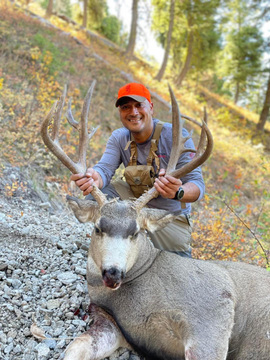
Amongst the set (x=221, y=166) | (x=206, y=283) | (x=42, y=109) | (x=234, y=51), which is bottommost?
(x=221, y=166)

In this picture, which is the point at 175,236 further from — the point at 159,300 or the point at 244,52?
the point at 244,52

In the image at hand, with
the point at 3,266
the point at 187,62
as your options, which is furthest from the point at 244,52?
the point at 3,266

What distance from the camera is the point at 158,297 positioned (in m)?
3.37

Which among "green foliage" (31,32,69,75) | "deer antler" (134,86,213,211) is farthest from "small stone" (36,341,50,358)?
"green foliage" (31,32,69,75)

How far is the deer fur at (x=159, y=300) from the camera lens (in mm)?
3122

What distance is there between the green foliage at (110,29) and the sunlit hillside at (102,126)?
41.6 feet

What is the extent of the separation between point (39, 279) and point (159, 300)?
1.64 m

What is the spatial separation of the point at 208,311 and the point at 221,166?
11314mm

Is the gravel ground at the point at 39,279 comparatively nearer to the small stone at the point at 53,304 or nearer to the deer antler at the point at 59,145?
the small stone at the point at 53,304

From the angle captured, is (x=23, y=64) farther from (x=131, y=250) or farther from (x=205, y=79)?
(x=205, y=79)

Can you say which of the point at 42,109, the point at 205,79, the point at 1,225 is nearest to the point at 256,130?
the point at 205,79

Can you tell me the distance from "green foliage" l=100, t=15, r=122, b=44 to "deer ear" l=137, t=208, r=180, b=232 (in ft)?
121

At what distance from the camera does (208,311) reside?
3268 millimetres

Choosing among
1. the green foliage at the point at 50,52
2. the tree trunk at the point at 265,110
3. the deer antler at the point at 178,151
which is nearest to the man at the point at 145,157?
the deer antler at the point at 178,151
